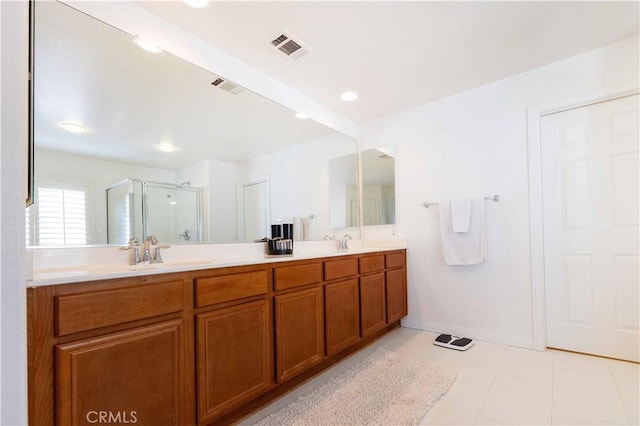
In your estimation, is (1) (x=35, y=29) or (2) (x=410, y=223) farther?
(2) (x=410, y=223)

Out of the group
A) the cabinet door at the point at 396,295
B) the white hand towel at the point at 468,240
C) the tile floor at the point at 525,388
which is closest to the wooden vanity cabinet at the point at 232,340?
the tile floor at the point at 525,388

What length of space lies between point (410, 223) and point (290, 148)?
1.44 m

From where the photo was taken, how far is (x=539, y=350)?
7.77 feet

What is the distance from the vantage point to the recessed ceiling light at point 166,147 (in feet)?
6.03

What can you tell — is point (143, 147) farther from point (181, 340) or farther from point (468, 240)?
point (468, 240)

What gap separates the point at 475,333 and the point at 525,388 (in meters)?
0.85

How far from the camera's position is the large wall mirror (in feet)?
4.65

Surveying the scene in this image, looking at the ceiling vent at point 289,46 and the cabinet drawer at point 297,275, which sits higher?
the ceiling vent at point 289,46

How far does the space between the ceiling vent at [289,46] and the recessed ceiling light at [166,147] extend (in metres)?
0.94

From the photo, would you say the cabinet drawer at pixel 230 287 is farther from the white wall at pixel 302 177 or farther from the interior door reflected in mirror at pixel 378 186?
the interior door reflected in mirror at pixel 378 186

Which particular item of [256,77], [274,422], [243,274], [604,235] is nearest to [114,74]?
[256,77]

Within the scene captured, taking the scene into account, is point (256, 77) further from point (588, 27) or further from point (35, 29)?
point (588, 27)

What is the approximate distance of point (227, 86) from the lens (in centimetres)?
212

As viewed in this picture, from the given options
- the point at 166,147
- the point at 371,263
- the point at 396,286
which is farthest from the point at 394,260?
the point at 166,147
